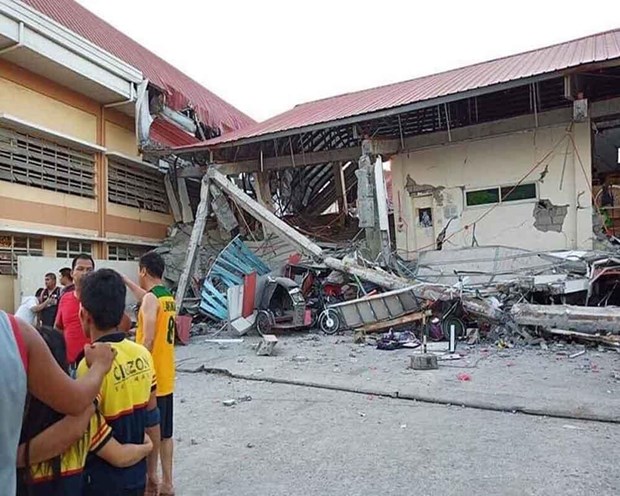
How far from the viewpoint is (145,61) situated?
1689 cm

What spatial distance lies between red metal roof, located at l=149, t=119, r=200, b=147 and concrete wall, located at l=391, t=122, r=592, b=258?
7125mm

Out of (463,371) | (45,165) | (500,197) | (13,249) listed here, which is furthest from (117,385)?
(45,165)

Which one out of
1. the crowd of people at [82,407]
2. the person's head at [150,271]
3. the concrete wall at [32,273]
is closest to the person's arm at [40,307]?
the concrete wall at [32,273]

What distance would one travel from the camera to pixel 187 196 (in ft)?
55.1

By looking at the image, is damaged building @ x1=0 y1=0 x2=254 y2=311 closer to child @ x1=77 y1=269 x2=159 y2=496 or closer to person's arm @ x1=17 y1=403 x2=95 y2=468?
child @ x1=77 y1=269 x2=159 y2=496

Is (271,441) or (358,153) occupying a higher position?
(358,153)

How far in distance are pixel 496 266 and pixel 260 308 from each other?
5.39 metres

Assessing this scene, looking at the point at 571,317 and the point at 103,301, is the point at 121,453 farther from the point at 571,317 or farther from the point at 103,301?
the point at 571,317

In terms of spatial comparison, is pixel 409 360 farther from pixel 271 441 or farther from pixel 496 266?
pixel 496 266

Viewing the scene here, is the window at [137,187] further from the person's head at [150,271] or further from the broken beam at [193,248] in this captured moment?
the person's head at [150,271]

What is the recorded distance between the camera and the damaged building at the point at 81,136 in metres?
11.3

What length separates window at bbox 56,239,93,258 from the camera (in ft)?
42.2

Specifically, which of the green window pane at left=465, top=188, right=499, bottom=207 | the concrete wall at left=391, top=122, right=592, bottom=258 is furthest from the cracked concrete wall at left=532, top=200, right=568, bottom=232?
the green window pane at left=465, top=188, right=499, bottom=207

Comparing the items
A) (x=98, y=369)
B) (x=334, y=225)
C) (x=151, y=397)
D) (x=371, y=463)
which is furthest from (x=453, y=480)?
(x=334, y=225)
